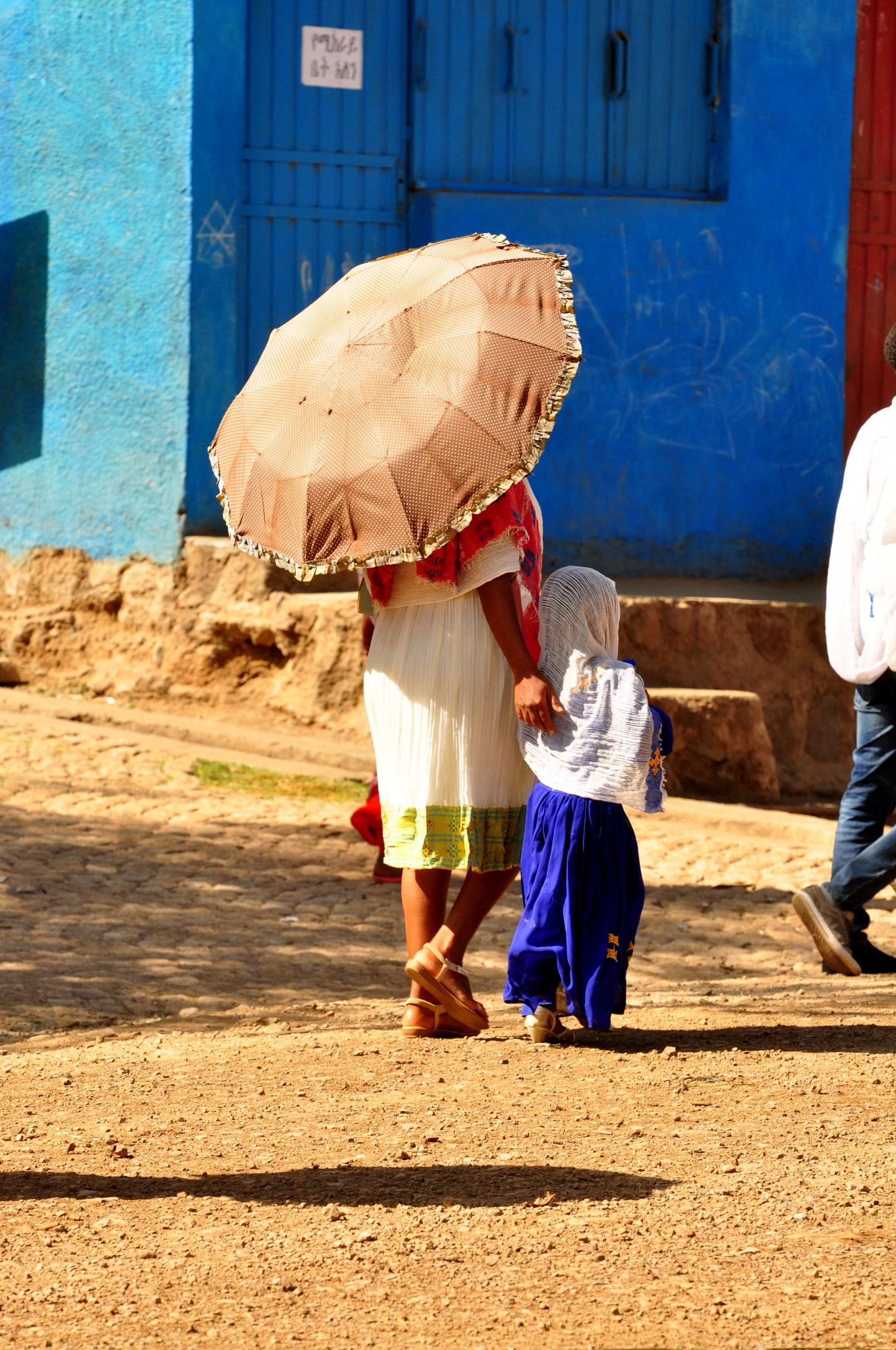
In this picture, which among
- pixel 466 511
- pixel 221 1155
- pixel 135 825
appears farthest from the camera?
pixel 135 825

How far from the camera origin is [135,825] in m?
7.08

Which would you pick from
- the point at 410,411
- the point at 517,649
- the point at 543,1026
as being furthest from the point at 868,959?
the point at 410,411

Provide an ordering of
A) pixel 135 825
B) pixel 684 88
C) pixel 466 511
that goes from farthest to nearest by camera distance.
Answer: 1. pixel 684 88
2. pixel 135 825
3. pixel 466 511

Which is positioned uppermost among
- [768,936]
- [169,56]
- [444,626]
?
[169,56]

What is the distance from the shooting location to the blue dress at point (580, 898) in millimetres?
4125

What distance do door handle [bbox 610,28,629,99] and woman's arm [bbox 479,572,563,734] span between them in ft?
21.6

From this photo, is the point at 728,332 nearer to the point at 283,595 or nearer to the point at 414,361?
the point at 283,595

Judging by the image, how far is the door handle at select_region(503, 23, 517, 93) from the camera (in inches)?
383

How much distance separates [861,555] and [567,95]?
5.62 m

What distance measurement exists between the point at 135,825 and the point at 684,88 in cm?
565

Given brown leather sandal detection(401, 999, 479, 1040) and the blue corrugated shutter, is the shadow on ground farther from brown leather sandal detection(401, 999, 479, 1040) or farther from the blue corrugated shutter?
the blue corrugated shutter

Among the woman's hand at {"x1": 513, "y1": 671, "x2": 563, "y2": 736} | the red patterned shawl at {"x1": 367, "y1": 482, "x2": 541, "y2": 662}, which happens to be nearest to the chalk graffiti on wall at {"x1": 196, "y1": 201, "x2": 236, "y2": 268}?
the red patterned shawl at {"x1": 367, "y1": 482, "x2": 541, "y2": 662}

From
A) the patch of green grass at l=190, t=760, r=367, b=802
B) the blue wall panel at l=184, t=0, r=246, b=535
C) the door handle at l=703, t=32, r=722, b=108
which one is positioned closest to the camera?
the patch of green grass at l=190, t=760, r=367, b=802

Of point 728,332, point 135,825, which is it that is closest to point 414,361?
point 135,825
